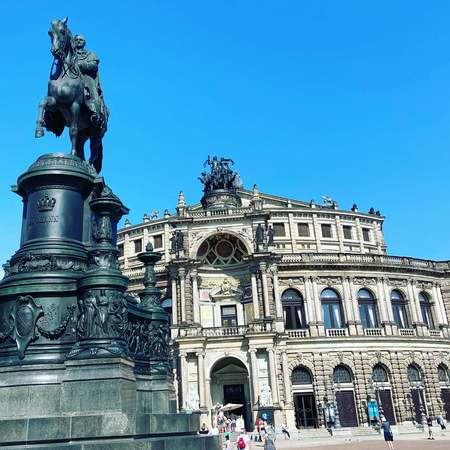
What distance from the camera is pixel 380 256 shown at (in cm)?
4947

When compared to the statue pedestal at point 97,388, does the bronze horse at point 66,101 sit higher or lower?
higher

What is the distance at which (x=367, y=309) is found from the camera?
47.6 m

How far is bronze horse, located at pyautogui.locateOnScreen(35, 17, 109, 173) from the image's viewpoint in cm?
1138

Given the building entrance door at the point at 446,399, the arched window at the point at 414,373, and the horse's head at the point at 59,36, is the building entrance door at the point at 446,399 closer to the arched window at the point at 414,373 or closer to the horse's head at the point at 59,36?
the arched window at the point at 414,373

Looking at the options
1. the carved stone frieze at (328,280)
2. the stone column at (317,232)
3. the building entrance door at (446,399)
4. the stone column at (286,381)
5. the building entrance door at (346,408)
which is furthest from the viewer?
the stone column at (317,232)

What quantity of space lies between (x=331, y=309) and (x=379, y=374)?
711cm

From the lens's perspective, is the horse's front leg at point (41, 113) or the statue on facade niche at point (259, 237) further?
the statue on facade niche at point (259, 237)

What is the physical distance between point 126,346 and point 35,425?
1.97 meters

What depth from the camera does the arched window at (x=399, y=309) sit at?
4854 cm

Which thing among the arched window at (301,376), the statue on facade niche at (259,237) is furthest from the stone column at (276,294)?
the arched window at (301,376)

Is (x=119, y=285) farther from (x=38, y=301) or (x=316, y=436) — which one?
(x=316, y=436)

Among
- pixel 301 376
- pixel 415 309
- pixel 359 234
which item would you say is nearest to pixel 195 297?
pixel 301 376

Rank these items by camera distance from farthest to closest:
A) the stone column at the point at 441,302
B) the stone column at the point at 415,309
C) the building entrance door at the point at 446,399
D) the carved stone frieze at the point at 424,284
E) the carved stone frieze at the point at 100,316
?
the stone column at the point at 441,302
the carved stone frieze at the point at 424,284
the stone column at the point at 415,309
the building entrance door at the point at 446,399
the carved stone frieze at the point at 100,316

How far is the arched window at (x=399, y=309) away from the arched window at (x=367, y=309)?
2.15m
